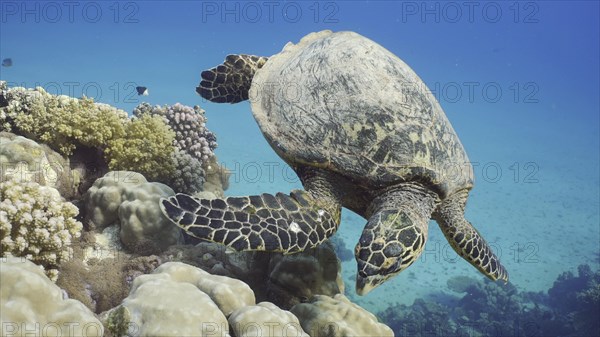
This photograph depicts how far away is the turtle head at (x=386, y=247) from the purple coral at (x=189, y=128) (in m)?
4.13

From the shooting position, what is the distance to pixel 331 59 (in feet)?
18.9

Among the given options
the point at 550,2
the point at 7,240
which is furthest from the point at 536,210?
the point at 550,2

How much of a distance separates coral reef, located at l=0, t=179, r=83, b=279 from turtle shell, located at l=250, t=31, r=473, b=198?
2.69 metres

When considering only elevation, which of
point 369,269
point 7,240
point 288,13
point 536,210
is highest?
point 288,13

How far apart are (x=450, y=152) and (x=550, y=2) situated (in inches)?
6865

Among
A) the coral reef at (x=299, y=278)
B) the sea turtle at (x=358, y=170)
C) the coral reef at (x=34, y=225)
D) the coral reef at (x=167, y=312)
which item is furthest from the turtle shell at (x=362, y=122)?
the coral reef at (x=34, y=225)

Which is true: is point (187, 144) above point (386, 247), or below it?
above

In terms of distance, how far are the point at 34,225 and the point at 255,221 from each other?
2.10 metres

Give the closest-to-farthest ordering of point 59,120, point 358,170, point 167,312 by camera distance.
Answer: point 167,312
point 358,170
point 59,120

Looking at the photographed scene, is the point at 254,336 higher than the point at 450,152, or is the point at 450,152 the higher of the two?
the point at 450,152

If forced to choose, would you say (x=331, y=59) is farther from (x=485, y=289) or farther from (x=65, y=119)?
(x=485, y=289)

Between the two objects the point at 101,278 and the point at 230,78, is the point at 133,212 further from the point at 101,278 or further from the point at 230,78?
the point at 230,78

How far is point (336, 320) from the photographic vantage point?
378 centimetres

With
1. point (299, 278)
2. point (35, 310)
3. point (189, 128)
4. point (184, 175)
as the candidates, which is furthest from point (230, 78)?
point (35, 310)
